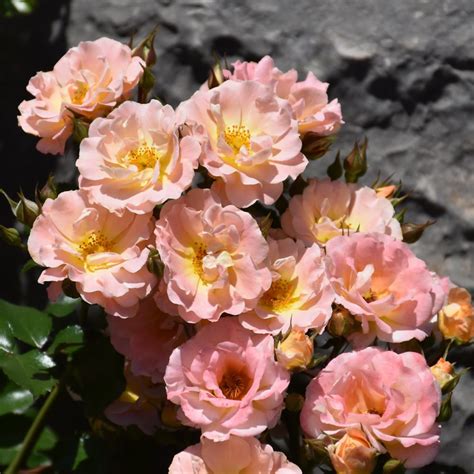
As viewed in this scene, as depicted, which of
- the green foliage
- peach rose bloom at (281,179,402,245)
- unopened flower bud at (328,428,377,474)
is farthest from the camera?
the green foliage

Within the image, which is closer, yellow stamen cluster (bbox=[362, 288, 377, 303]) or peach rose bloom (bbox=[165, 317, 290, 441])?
peach rose bloom (bbox=[165, 317, 290, 441])

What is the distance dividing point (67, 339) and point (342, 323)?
390mm

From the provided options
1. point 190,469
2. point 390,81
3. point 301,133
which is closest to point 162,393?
point 190,469

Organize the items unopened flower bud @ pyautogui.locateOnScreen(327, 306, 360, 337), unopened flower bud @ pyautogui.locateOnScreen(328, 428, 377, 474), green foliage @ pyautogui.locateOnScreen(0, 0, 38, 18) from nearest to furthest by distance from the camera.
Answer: unopened flower bud @ pyautogui.locateOnScreen(328, 428, 377, 474)
unopened flower bud @ pyautogui.locateOnScreen(327, 306, 360, 337)
green foliage @ pyautogui.locateOnScreen(0, 0, 38, 18)

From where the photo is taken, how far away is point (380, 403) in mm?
1000

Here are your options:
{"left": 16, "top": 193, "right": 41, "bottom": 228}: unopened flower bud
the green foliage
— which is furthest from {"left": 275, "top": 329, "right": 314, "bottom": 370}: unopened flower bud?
→ the green foliage

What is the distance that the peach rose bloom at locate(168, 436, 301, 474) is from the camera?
0.97m

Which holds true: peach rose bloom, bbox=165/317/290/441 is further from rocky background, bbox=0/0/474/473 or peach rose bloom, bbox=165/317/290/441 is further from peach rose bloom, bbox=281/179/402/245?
rocky background, bbox=0/0/474/473

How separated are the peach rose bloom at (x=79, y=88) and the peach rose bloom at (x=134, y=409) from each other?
12.4 inches

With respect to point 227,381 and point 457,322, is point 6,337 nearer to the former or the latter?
point 227,381

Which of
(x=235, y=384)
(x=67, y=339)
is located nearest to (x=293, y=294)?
(x=235, y=384)

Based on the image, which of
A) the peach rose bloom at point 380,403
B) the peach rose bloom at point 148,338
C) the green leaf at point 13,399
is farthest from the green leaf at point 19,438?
the peach rose bloom at point 380,403

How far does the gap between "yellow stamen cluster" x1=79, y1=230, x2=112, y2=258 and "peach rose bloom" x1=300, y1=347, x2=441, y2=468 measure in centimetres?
28

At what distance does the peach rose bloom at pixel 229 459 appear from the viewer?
970 mm
